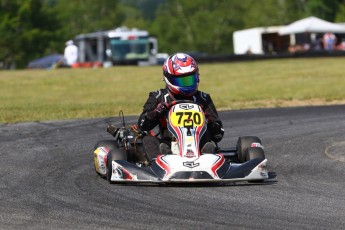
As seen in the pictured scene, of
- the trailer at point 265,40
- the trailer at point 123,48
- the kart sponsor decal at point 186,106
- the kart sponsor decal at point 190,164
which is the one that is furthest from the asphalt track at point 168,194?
the trailer at point 265,40

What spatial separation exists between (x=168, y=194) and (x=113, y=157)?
106cm

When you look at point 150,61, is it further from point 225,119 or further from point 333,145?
point 333,145

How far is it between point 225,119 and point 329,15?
2485 inches

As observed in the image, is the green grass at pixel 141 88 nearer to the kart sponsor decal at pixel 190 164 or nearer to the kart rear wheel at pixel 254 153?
the kart rear wheel at pixel 254 153

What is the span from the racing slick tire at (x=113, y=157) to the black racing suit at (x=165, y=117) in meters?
A: 0.54

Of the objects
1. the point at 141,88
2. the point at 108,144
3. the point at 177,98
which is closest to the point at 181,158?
the point at 177,98

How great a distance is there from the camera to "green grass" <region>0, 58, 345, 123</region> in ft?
62.8

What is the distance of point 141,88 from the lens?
25375 millimetres

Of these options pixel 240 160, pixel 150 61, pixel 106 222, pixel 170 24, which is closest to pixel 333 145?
pixel 240 160

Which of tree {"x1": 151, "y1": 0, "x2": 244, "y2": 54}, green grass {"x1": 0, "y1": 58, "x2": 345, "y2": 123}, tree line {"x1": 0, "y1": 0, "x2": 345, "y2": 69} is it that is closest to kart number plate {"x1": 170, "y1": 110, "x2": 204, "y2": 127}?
green grass {"x1": 0, "y1": 58, "x2": 345, "y2": 123}

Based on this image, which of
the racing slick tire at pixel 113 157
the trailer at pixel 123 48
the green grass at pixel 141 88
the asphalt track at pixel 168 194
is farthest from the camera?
the trailer at pixel 123 48

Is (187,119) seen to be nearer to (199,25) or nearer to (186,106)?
(186,106)

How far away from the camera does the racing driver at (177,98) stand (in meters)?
9.59

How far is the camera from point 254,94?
22.1 metres
